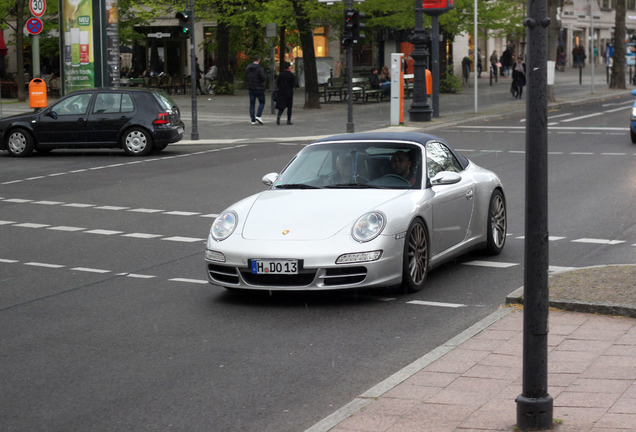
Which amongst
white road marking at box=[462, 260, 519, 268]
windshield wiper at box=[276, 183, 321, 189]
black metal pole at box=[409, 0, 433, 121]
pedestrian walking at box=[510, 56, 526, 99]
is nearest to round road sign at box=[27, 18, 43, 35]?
black metal pole at box=[409, 0, 433, 121]

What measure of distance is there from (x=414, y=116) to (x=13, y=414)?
2800 centimetres

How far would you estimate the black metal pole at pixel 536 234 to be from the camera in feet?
16.6

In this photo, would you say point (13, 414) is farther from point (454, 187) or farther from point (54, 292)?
point (454, 187)

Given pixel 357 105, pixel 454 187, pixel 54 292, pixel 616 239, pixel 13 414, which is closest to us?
pixel 13 414

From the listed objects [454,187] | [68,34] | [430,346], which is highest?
[68,34]

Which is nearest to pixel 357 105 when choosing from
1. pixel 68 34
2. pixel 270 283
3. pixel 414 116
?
pixel 414 116

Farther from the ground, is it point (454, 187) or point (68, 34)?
point (68, 34)

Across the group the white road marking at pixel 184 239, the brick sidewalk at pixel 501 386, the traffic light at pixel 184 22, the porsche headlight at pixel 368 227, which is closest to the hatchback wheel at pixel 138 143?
the traffic light at pixel 184 22

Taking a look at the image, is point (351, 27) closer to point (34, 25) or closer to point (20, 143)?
point (34, 25)

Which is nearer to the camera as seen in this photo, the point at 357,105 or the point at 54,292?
the point at 54,292

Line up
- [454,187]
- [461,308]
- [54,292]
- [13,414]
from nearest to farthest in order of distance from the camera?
[13,414]
[461,308]
[54,292]
[454,187]

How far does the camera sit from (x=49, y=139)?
968 inches

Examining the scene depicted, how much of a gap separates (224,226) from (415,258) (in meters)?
1.63

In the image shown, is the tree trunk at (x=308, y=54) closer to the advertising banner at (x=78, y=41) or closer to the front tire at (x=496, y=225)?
the advertising banner at (x=78, y=41)
